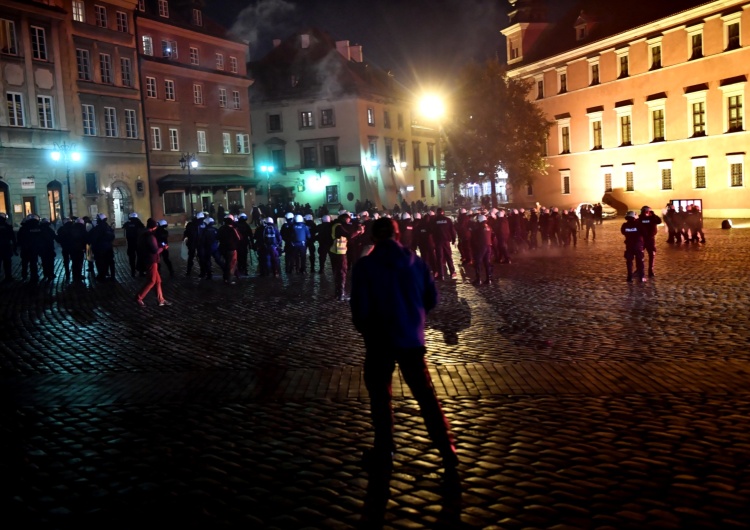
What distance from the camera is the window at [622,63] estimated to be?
175ft

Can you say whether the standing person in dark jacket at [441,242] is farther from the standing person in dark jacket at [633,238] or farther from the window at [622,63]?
the window at [622,63]

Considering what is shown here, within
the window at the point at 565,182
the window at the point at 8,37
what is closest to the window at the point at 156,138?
the window at the point at 8,37

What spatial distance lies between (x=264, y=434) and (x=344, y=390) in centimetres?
168

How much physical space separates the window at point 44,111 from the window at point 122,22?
8016 mm

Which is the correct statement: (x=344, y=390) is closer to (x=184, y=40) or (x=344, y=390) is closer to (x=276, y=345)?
(x=276, y=345)

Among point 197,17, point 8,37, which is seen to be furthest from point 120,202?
point 197,17

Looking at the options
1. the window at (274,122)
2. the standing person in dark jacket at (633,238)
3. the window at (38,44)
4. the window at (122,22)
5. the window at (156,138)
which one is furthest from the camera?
the window at (274,122)

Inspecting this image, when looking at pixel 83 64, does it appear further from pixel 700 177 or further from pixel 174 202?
pixel 700 177

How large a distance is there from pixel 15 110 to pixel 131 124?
9.29 meters

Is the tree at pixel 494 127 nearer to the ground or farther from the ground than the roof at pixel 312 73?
nearer to the ground

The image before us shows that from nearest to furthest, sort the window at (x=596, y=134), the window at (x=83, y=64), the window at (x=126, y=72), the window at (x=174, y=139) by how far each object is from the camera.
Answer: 1. the window at (x=83, y=64)
2. the window at (x=126, y=72)
3. the window at (x=174, y=139)
4. the window at (x=596, y=134)

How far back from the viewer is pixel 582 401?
7668 mm

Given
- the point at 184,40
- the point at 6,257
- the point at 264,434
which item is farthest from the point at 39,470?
the point at 184,40

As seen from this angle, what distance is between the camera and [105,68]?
47.1m
